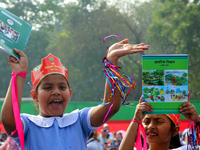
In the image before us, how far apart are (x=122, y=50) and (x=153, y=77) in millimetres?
294

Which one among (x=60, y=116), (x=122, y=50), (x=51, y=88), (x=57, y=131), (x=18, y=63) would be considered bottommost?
(x=57, y=131)

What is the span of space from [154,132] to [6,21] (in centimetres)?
150

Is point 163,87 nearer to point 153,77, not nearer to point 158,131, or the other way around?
point 153,77

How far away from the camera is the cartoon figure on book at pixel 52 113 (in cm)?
211

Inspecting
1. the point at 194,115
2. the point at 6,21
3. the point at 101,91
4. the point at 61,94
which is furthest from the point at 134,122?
the point at 101,91

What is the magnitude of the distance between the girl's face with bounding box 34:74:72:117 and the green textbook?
385mm

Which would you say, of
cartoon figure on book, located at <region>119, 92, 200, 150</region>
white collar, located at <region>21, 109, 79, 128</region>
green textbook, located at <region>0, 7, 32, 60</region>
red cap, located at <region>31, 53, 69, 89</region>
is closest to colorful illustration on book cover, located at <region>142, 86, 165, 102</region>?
cartoon figure on book, located at <region>119, 92, 200, 150</region>

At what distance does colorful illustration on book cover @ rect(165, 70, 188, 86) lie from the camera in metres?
2.09

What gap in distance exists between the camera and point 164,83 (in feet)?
6.84

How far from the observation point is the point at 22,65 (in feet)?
7.06

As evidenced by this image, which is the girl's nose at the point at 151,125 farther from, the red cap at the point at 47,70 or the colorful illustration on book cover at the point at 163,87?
the red cap at the point at 47,70

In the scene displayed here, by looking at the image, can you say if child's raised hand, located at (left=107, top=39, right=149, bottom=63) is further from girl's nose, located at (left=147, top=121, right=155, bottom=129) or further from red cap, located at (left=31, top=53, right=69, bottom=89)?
girl's nose, located at (left=147, top=121, right=155, bottom=129)

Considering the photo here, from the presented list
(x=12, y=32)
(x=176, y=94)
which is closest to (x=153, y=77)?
(x=176, y=94)

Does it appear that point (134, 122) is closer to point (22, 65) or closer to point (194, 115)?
point (194, 115)
